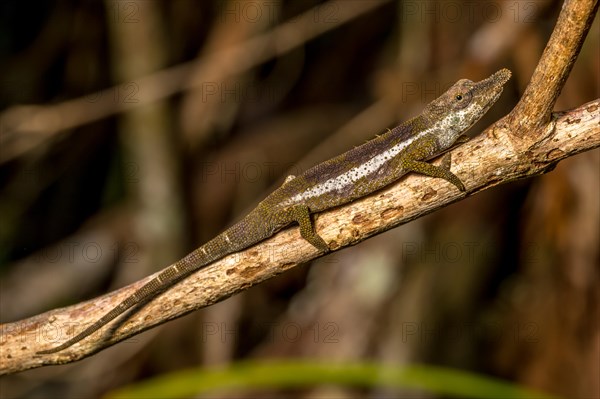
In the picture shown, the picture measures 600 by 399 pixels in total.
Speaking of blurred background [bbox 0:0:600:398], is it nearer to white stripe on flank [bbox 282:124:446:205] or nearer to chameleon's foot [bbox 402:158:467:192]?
white stripe on flank [bbox 282:124:446:205]

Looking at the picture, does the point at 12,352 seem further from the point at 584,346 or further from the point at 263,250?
the point at 584,346

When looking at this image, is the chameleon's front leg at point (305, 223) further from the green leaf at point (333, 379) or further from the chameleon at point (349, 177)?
the green leaf at point (333, 379)

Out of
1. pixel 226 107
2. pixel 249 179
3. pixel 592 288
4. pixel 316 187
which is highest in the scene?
pixel 226 107

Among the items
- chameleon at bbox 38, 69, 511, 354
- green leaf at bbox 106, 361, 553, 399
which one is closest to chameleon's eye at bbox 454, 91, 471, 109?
chameleon at bbox 38, 69, 511, 354

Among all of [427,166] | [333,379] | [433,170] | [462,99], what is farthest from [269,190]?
[433,170]

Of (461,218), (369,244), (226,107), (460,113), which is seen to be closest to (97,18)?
(226,107)

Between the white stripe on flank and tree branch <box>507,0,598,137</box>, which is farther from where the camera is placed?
the white stripe on flank

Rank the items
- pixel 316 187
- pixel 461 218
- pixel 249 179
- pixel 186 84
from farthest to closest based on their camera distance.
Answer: pixel 249 179
pixel 186 84
pixel 461 218
pixel 316 187

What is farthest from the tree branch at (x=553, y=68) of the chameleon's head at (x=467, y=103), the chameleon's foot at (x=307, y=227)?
the chameleon's head at (x=467, y=103)
